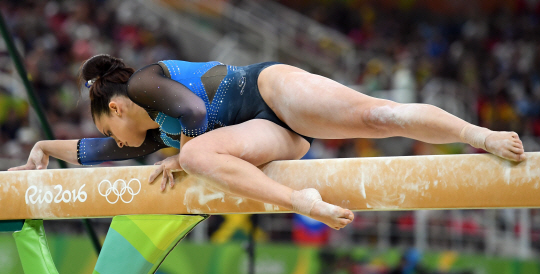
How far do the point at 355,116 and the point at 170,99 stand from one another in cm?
64

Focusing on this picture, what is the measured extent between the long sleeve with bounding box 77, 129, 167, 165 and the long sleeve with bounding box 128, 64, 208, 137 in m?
0.53

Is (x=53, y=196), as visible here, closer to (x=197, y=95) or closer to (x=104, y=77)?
(x=104, y=77)

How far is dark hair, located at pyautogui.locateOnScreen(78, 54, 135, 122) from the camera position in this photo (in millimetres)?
1954

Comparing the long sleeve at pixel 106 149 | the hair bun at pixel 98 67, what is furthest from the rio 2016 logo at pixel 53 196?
the hair bun at pixel 98 67

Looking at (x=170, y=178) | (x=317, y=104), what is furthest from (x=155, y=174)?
(x=317, y=104)

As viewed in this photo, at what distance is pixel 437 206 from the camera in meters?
1.63

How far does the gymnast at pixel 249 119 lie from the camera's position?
5.12 feet

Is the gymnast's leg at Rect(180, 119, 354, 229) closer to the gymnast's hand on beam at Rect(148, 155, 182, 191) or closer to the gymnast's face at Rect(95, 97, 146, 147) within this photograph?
the gymnast's hand on beam at Rect(148, 155, 182, 191)

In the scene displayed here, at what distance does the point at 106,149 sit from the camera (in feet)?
7.64

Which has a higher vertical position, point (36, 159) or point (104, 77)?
point (104, 77)

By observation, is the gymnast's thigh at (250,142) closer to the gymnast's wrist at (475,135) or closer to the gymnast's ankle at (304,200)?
the gymnast's ankle at (304,200)

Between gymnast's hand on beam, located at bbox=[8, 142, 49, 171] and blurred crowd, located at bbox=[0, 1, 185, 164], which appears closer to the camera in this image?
gymnast's hand on beam, located at bbox=[8, 142, 49, 171]

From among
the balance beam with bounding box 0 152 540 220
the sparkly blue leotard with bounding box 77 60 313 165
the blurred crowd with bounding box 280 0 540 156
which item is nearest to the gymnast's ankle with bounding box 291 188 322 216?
the balance beam with bounding box 0 152 540 220

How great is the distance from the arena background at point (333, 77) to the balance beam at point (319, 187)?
1.38 meters
